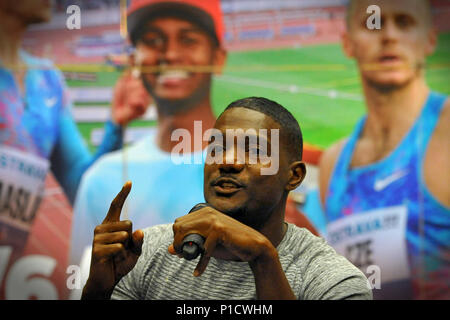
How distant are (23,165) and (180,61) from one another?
1.07 m

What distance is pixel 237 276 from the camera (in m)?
1.18

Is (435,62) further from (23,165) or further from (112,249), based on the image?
(112,249)

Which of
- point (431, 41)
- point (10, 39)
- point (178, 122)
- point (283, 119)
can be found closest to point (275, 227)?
point (283, 119)

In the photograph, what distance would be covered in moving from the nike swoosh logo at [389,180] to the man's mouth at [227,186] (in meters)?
2.13

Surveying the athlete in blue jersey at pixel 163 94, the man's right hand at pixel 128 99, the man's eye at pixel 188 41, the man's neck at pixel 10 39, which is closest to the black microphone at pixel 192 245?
the athlete in blue jersey at pixel 163 94

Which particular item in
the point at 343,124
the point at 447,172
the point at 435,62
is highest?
the point at 435,62

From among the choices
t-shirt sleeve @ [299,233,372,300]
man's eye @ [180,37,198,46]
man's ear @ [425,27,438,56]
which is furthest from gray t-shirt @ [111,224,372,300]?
man's ear @ [425,27,438,56]

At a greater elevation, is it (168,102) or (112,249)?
(168,102)

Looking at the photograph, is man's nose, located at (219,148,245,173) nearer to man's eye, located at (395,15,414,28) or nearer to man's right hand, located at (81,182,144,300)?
man's right hand, located at (81,182,144,300)

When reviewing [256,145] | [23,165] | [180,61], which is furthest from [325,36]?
[256,145]

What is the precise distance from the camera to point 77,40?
329 centimetres

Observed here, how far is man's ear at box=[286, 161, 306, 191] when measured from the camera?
3.99ft

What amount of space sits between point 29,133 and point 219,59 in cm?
112

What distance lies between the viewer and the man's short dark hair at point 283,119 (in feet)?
3.92
